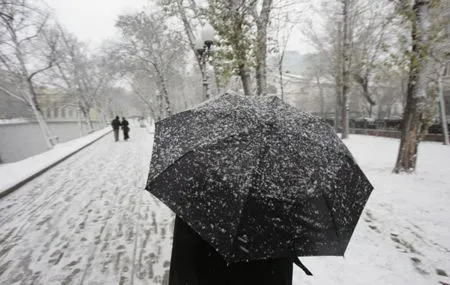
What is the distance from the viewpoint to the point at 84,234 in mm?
4832

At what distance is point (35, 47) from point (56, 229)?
22231 mm

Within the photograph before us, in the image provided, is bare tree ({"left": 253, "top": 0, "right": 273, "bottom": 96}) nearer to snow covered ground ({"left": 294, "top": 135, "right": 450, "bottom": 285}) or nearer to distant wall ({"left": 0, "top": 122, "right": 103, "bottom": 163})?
snow covered ground ({"left": 294, "top": 135, "right": 450, "bottom": 285})

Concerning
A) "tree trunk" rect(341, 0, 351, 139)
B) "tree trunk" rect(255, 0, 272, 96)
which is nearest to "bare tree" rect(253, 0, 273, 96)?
"tree trunk" rect(255, 0, 272, 96)

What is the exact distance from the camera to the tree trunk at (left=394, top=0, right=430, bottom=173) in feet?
23.1

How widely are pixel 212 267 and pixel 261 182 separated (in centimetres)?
66

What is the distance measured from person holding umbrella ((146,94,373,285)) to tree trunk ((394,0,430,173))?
705 cm

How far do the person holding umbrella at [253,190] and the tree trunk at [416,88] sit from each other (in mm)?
7045

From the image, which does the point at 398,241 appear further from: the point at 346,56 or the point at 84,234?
the point at 346,56

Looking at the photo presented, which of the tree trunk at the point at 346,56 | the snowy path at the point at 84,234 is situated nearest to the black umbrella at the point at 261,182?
the snowy path at the point at 84,234

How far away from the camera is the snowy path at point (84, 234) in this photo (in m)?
3.65

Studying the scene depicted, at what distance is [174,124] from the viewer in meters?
2.02

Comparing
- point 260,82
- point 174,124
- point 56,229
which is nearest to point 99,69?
point 260,82

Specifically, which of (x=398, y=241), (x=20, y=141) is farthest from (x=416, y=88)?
(x=20, y=141)

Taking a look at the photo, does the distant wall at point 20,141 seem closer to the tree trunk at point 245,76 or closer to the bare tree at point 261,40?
the tree trunk at point 245,76
